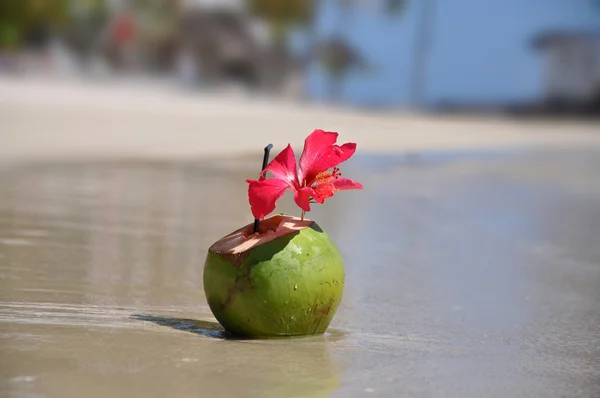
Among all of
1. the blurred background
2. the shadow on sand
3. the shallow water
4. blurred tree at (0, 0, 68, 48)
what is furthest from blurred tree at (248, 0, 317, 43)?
the shadow on sand

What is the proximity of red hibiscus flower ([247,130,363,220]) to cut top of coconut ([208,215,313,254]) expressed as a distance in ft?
0.16

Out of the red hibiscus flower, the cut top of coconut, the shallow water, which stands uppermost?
the red hibiscus flower

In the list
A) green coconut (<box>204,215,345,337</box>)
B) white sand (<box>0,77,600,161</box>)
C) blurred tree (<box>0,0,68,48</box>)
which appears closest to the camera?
green coconut (<box>204,215,345,337</box>)

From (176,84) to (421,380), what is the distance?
2915 centimetres

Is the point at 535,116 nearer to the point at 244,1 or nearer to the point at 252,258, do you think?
the point at 244,1

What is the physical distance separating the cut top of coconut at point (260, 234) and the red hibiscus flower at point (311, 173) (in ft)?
0.16

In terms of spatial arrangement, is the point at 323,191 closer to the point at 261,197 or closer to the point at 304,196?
the point at 304,196

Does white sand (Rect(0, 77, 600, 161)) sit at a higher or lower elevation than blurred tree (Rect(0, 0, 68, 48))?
lower

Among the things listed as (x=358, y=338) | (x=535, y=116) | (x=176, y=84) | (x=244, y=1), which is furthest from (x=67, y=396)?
(x=244, y=1)

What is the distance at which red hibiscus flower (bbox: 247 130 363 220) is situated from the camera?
10.6 ft

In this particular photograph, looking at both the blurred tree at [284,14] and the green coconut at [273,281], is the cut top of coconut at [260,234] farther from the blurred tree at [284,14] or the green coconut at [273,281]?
the blurred tree at [284,14]

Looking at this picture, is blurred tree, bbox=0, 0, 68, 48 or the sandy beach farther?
blurred tree, bbox=0, 0, 68, 48

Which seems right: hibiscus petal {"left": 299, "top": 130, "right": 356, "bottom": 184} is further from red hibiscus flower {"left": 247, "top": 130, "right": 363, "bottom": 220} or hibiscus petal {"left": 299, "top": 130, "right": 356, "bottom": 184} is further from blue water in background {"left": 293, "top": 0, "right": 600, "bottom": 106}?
blue water in background {"left": 293, "top": 0, "right": 600, "bottom": 106}

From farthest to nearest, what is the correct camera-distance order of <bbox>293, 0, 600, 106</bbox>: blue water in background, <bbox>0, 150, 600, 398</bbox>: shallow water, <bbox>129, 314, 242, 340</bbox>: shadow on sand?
<bbox>293, 0, 600, 106</bbox>: blue water in background
<bbox>129, 314, 242, 340</bbox>: shadow on sand
<bbox>0, 150, 600, 398</bbox>: shallow water
